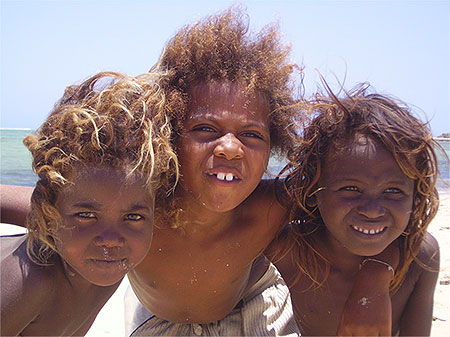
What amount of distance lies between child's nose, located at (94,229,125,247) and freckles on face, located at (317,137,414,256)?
0.99m

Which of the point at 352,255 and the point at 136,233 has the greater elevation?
the point at 136,233

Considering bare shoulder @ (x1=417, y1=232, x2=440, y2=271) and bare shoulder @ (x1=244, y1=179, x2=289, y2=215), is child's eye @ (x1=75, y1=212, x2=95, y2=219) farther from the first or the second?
bare shoulder @ (x1=417, y1=232, x2=440, y2=271)

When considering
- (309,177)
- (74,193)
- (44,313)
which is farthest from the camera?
(309,177)

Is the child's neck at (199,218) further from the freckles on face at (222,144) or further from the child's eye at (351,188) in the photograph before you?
the child's eye at (351,188)

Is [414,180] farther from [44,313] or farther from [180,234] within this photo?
[44,313]

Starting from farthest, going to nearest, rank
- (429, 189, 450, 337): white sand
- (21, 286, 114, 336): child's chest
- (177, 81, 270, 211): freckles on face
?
1. (429, 189, 450, 337): white sand
2. (177, 81, 270, 211): freckles on face
3. (21, 286, 114, 336): child's chest

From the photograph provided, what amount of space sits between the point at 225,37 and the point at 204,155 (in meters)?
0.64

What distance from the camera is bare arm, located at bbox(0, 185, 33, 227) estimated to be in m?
2.74

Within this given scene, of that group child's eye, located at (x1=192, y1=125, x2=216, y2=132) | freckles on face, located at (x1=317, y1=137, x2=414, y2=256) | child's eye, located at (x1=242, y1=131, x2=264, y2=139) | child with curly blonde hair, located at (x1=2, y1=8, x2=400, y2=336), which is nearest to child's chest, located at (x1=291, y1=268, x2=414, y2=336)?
child with curly blonde hair, located at (x1=2, y1=8, x2=400, y2=336)

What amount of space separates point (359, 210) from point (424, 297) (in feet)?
2.39

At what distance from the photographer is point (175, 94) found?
234cm

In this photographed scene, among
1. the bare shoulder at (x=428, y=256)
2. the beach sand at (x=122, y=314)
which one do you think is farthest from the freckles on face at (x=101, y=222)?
the beach sand at (x=122, y=314)

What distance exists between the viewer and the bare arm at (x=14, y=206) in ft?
9.00

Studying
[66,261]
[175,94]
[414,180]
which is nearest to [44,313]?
[66,261]
